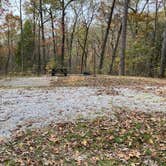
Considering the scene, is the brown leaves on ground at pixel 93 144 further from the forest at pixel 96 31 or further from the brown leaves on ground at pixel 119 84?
the forest at pixel 96 31

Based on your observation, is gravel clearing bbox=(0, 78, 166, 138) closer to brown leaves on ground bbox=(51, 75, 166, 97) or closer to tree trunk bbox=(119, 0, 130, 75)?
brown leaves on ground bbox=(51, 75, 166, 97)

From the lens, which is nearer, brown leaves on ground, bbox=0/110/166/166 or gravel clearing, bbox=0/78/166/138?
brown leaves on ground, bbox=0/110/166/166

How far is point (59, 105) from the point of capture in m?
8.09

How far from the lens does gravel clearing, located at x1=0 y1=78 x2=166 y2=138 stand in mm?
6834

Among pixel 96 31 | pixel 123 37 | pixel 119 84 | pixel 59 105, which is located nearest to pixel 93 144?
pixel 59 105

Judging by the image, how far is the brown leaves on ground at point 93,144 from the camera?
511 centimetres

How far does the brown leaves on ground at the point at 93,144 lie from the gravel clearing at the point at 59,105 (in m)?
0.49

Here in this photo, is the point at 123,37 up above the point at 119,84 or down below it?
above

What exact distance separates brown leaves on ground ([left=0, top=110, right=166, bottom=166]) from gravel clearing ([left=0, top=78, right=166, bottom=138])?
0.49 meters

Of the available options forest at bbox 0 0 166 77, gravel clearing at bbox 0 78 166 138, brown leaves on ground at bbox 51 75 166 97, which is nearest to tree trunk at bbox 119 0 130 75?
forest at bbox 0 0 166 77

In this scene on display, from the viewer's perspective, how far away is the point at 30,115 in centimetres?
721

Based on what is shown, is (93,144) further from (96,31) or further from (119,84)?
(96,31)

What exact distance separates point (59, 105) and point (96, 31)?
33025 mm

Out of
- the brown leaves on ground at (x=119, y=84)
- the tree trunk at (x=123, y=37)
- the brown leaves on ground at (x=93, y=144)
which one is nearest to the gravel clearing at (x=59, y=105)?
the brown leaves on ground at (x=93, y=144)
